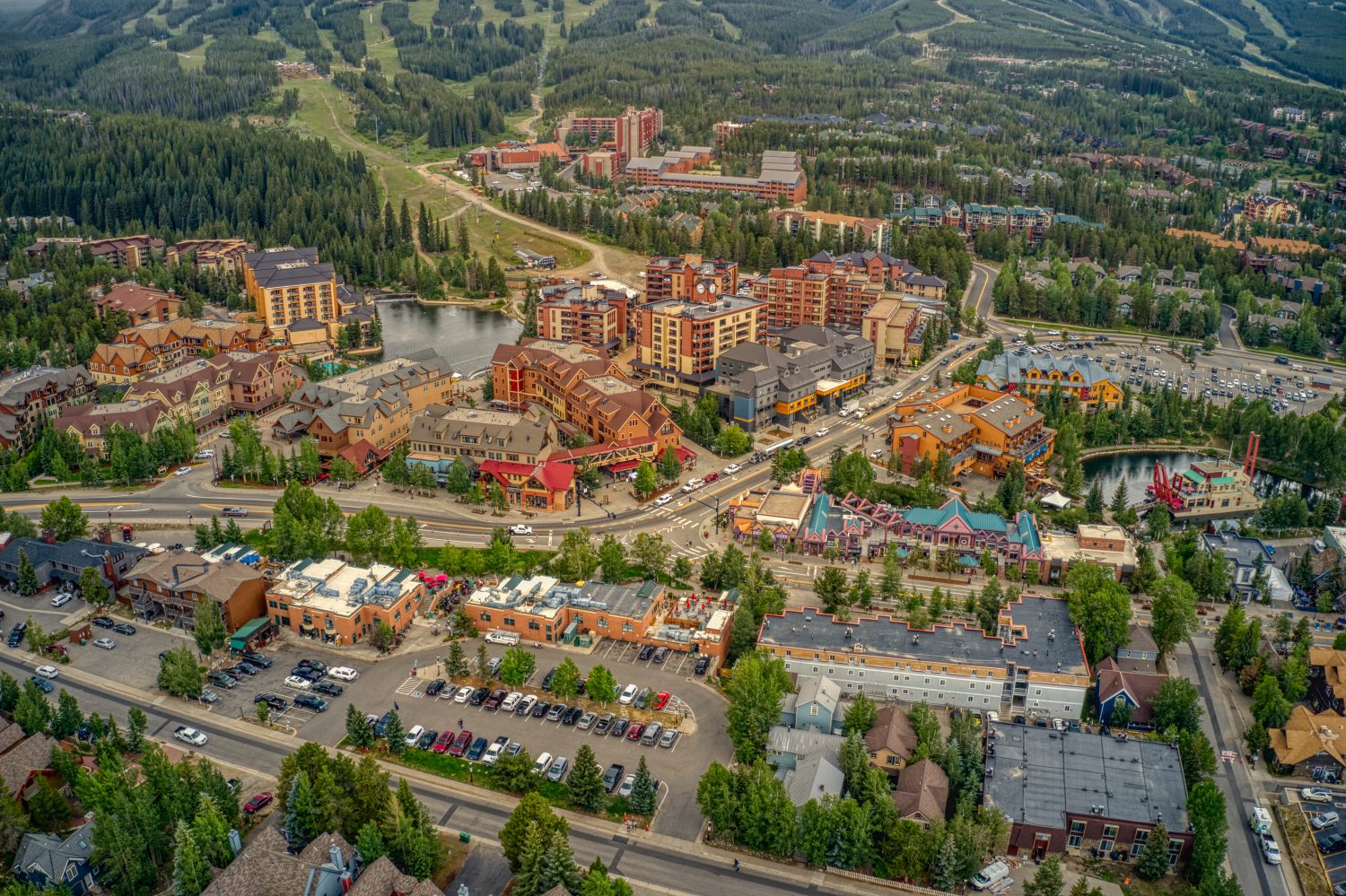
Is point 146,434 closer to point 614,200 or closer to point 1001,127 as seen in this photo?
point 614,200

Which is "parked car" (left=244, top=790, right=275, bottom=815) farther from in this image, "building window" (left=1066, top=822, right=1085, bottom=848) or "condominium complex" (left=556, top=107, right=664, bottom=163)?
"condominium complex" (left=556, top=107, right=664, bottom=163)

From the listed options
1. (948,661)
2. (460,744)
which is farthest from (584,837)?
(948,661)

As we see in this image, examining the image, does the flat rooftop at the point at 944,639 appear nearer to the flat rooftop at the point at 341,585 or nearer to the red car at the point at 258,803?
the flat rooftop at the point at 341,585

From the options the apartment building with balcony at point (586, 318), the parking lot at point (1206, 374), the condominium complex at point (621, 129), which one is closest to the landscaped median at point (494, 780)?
the apartment building with balcony at point (586, 318)

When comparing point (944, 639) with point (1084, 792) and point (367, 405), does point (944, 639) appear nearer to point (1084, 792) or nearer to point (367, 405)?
point (1084, 792)

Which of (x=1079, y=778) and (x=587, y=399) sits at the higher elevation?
(x=587, y=399)

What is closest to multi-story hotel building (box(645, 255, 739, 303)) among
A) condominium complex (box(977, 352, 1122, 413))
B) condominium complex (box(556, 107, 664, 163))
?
condominium complex (box(977, 352, 1122, 413))
